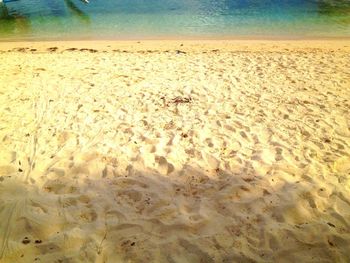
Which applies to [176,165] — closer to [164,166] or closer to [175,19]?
[164,166]

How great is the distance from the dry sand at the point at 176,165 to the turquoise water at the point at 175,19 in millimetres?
6697

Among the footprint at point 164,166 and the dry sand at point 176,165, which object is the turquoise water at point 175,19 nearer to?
the dry sand at point 176,165

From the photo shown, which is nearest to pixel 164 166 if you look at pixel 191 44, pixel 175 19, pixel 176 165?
pixel 176 165

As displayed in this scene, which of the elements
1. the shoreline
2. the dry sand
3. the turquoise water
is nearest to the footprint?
the dry sand

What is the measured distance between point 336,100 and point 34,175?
18.7ft

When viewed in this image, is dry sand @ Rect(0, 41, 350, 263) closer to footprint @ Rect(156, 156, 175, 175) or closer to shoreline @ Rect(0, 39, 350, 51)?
footprint @ Rect(156, 156, 175, 175)

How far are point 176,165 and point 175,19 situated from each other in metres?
13.7

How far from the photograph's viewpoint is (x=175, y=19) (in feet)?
53.8

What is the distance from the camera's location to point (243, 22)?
50.8 ft

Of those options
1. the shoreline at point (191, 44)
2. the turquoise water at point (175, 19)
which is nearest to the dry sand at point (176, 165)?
the shoreline at point (191, 44)

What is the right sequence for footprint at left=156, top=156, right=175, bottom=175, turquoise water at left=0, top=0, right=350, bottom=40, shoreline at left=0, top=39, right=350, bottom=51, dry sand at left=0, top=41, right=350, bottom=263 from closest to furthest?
dry sand at left=0, top=41, right=350, bottom=263 → footprint at left=156, top=156, right=175, bottom=175 → shoreline at left=0, top=39, right=350, bottom=51 → turquoise water at left=0, top=0, right=350, bottom=40

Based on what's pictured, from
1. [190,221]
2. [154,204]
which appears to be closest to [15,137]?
[154,204]

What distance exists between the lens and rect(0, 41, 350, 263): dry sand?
313 centimetres

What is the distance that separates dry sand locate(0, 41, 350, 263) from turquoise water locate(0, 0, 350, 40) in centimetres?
670
